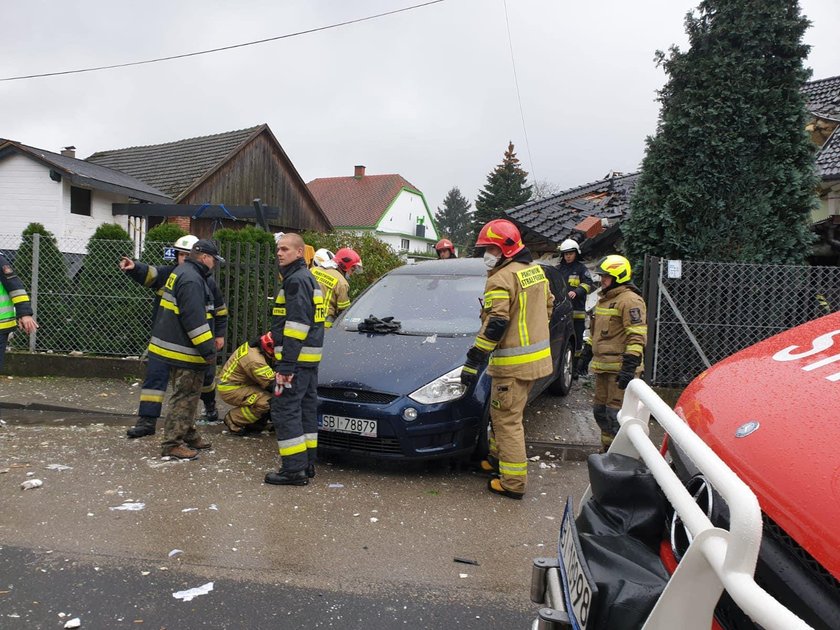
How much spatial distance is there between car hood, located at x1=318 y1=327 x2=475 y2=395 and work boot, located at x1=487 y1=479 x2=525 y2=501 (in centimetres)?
89

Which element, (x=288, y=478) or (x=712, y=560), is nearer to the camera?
(x=712, y=560)

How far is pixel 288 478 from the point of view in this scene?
449 centimetres

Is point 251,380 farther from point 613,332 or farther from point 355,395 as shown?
point 613,332

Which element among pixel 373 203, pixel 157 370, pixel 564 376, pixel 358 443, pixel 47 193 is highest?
pixel 373 203

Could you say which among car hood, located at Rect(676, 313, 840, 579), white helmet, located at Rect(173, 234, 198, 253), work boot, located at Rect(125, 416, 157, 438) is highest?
white helmet, located at Rect(173, 234, 198, 253)

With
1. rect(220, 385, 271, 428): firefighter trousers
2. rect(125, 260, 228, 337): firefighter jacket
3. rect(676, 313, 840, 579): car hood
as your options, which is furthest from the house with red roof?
rect(676, 313, 840, 579): car hood

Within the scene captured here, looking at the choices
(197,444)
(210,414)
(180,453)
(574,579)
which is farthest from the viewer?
(210,414)

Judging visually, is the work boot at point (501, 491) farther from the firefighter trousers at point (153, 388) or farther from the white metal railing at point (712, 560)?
the white metal railing at point (712, 560)

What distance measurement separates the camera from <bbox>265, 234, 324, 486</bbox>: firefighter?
14.4ft

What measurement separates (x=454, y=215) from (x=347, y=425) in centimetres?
8533

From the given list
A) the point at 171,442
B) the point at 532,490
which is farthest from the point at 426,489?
the point at 171,442

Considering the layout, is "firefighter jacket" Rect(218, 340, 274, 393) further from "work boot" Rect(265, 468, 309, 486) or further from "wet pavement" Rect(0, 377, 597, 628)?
"work boot" Rect(265, 468, 309, 486)

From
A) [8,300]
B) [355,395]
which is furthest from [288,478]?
[8,300]

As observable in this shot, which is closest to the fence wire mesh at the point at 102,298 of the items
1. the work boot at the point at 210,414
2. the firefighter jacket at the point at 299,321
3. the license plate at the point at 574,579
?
the work boot at the point at 210,414
